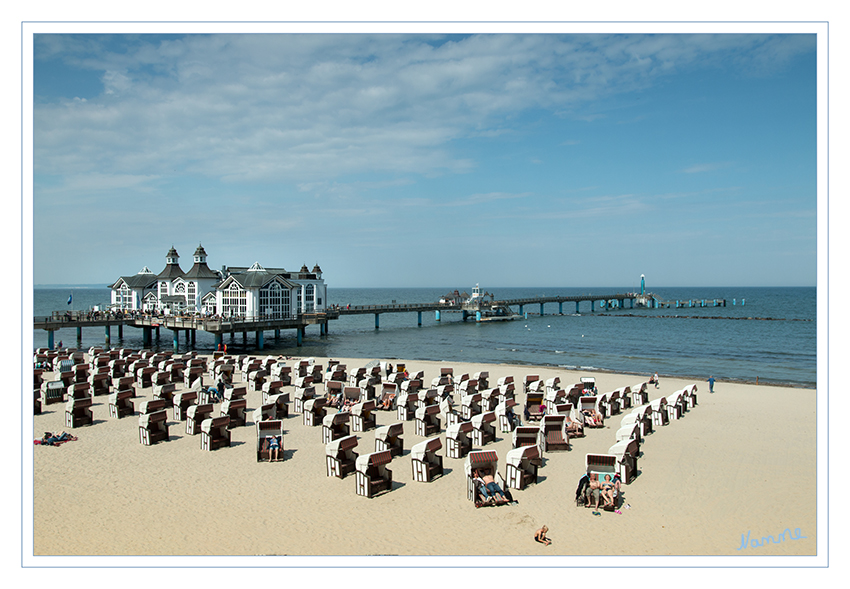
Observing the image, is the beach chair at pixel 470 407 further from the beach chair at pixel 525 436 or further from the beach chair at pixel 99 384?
the beach chair at pixel 99 384

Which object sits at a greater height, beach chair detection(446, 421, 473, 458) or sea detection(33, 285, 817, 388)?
beach chair detection(446, 421, 473, 458)

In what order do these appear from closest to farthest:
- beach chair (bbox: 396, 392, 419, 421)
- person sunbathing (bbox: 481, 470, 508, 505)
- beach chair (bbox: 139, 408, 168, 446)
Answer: person sunbathing (bbox: 481, 470, 508, 505), beach chair (bbox: 139, 408, 168, 446), beach chair (bbox: 396, 392, 419, 421)

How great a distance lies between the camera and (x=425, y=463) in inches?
369

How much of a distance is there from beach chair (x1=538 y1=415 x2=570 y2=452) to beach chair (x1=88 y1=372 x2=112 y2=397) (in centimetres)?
1396

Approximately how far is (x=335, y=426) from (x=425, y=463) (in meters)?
3.25

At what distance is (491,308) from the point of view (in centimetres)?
7912

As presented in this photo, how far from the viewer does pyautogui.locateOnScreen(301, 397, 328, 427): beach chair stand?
1370 centimetres

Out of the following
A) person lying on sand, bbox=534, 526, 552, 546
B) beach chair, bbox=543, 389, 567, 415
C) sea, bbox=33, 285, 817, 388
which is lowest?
sea, bbox=33, 285, 817, 388

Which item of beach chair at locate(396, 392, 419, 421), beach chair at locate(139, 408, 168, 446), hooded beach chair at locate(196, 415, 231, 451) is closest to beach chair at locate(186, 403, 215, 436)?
beach chair at locate(139, 408, 168, 446)

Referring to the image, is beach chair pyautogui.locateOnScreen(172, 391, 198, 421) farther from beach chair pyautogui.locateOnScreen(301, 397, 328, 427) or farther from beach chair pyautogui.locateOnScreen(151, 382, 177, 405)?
beach chair pyautogui.locateOnScreen(301, 397, 328, 427)

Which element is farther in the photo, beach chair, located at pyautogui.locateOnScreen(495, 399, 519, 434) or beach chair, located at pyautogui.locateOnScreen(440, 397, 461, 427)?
beach chair, located at pyautogui.locateOnScreen(440, 397, 461, 427)

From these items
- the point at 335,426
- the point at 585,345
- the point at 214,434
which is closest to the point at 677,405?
the point at 335,426
